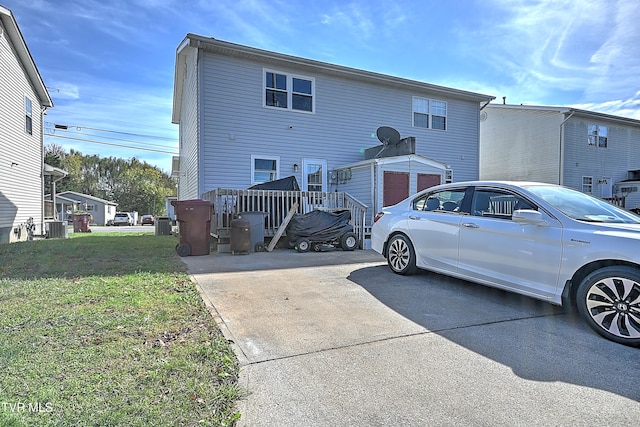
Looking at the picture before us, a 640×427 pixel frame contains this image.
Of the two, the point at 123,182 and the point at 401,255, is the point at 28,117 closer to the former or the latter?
the point at 401,255

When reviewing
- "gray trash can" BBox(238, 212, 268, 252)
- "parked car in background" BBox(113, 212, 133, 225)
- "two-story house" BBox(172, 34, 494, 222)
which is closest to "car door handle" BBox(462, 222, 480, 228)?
"gray trash can" BBox(238, 212, 268, 252)

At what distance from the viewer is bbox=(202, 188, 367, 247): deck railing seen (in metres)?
9.23

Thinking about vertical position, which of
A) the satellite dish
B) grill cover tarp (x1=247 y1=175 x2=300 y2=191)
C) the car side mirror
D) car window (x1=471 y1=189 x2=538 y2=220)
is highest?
the satellite dish

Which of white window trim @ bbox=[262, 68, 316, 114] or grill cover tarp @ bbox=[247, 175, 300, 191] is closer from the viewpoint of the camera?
grill cover tarp @ bbox=[247, 175, 300, 191]

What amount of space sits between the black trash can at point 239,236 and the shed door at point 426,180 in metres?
6.21

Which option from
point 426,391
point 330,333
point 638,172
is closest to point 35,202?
point 330,333

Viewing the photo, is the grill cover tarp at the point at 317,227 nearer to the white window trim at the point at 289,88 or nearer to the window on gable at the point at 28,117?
the white window trim at the point at 289,88

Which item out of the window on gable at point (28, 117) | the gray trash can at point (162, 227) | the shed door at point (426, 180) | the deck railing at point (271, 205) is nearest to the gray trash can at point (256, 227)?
the deck railing at point (271, 205)

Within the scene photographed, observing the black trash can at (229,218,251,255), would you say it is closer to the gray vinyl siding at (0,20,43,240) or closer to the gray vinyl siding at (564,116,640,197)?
the gray vinyl siding at (0,20,43,240)

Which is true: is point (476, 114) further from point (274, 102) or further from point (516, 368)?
point (516, 368)

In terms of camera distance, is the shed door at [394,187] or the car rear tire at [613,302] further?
the shed door at [394,187]

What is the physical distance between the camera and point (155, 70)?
15.8m

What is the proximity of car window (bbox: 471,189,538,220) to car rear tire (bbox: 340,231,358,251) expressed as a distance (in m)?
4.85

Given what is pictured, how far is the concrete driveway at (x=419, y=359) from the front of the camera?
2.14 meters
